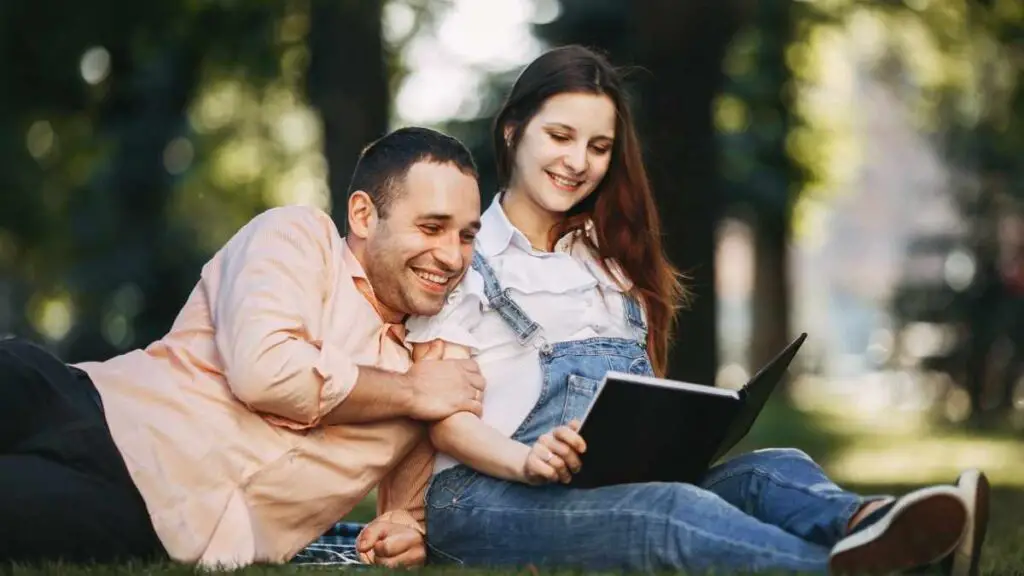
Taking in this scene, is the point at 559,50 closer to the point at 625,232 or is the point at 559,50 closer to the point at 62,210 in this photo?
the point at 625,232

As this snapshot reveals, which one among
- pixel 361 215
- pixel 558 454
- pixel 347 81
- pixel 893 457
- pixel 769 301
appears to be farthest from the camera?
pixel 769 301

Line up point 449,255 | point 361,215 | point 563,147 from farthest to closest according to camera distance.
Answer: point 563,147, point 361,215, point 449,255

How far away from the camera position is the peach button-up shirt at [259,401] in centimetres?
440

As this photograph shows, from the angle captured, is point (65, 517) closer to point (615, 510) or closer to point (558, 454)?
point (558, 454)

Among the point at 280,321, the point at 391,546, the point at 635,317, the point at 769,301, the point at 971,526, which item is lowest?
the point at 769,301

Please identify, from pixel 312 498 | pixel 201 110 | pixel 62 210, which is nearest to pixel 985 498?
pixel 312 498

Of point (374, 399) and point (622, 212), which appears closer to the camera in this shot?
point (374, 399)

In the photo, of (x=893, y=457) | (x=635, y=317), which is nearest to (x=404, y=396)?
(x=635, y=317)

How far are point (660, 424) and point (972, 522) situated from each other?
86cm

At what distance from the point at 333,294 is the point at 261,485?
0.59m

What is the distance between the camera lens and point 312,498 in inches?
179

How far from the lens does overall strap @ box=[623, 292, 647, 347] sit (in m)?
5.10

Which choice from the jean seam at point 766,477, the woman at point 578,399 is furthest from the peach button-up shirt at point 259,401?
the jean seam at point 766,477

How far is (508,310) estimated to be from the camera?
486 centimetres
